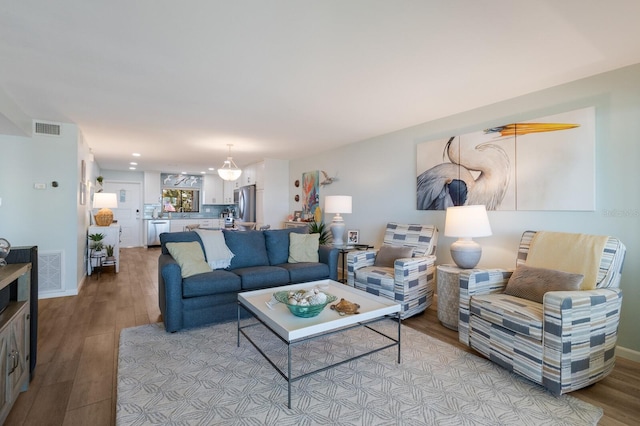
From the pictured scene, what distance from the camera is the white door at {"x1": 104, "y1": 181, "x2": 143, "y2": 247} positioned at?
27.8 feet

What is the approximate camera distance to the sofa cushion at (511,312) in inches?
76.3

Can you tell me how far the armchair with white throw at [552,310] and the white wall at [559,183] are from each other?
0.32 metres

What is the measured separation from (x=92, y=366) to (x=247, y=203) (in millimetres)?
5171

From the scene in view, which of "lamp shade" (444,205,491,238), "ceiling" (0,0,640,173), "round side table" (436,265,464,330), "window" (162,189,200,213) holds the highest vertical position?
"ceiling" (0,0,640,173)

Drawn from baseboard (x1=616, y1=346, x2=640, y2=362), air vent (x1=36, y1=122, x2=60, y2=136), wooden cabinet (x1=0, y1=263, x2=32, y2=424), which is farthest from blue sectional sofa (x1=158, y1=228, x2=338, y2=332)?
baseboard (x1=616, y1=346, x2=640, y2=362)

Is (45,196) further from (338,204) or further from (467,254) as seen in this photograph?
(467,254)

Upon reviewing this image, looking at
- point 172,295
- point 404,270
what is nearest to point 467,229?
point 404,270

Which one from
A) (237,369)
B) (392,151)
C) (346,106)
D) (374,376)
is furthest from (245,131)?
(374,376)

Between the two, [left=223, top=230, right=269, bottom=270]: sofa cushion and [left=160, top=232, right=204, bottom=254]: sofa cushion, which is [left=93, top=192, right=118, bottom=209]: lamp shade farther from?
[left=223, top=230, right=269, bottom=270]: sofa cushion

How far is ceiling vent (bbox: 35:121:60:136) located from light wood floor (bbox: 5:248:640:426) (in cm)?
215

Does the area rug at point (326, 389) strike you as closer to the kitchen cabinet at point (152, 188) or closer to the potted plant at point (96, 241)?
the potted plant at point (96, 241)

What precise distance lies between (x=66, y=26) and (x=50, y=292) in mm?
3578

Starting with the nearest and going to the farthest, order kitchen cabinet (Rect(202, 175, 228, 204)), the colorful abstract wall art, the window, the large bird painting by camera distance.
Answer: the large bird painting, the colorful abstract wall art, the window, kitchen cabinet (Rect(202, 175, 228, 204))

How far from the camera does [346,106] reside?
10.6 ft
